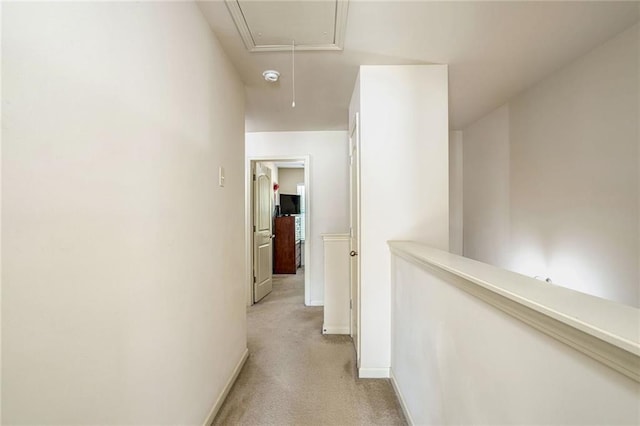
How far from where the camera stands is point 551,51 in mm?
1985

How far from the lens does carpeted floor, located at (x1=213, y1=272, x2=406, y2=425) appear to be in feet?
5.63

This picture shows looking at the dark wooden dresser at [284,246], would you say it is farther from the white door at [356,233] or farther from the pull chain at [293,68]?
the pull chain at [293,68]

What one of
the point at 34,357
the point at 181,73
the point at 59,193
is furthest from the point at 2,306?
the point at 181,73

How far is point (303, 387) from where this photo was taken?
2016mm

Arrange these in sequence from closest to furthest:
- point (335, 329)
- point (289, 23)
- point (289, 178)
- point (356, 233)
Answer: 1. point (289, 23)
2. point (356, 233)
3. point (335, 329)
4. point (289, 178)

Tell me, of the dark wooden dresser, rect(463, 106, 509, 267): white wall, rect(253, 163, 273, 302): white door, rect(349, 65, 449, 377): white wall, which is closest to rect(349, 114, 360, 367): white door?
rect(349, 65, 449, 377): white wall

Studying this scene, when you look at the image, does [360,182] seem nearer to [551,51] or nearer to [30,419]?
[551,51]

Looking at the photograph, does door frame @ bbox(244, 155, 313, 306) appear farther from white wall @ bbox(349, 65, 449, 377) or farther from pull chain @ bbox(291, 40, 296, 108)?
white wall @ bbox(349, 65, 449, 377)

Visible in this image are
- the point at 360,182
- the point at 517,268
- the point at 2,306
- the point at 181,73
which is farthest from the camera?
the point at 517,268

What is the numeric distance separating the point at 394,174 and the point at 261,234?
265 cm

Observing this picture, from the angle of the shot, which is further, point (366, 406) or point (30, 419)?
point (366, 406)

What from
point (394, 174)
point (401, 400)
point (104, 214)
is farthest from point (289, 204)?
point (104, 214)

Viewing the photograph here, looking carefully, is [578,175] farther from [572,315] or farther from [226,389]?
[226,389]

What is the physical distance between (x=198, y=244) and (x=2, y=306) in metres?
0.94
